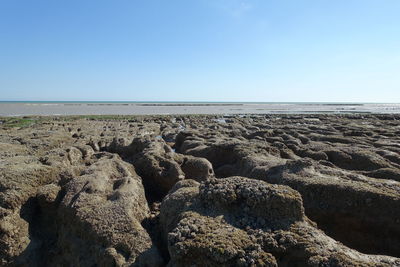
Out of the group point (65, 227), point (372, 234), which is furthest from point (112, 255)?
point (372, 234)

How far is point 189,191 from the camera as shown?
19.2 ft

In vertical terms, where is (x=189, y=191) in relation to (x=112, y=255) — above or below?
above

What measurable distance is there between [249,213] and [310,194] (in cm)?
289

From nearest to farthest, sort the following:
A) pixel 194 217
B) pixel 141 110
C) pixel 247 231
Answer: pixel 247 231 < pixel 194 217 < pixel 141 110

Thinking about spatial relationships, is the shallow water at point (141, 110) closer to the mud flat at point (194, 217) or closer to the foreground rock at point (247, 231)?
the mud flat at point (194, 217)

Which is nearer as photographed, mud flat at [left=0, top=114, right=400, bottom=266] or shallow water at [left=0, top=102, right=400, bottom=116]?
mud flat at [left=0, top=114, right=400, bottom=266]

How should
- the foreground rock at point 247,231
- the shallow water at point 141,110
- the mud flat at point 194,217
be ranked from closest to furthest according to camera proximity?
1. the foreground rock at point 247,231
2. the mud flat at point 194,217
3. the shallow water at point 141,110

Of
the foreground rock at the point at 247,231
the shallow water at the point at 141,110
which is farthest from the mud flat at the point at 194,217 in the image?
the shallow water at the point at 141,110

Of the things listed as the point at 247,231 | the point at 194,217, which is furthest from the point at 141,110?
the point at 247,231

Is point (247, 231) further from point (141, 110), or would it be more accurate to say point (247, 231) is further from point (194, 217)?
point (141, 110)

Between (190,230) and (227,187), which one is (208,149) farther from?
(190,230)

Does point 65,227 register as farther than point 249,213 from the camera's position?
Yes

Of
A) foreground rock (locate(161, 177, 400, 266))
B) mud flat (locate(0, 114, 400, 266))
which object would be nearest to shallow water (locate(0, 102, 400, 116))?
mud flat (locate(0, 114, 400, 266))

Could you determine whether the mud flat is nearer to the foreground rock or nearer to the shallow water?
the foreground rock
